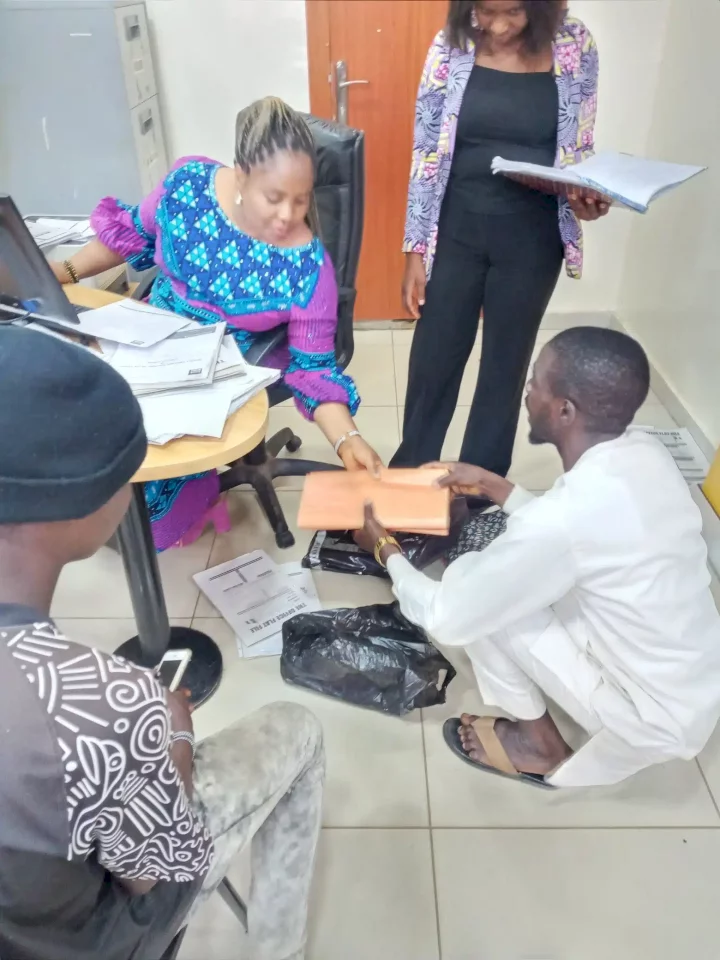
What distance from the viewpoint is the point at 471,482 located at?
141cm

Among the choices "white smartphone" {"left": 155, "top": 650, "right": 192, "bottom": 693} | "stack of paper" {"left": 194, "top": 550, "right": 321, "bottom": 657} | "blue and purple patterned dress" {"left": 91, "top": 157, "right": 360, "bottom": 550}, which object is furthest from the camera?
"stack of paper" {"left": 194, "top": 550, "right": 321, "bottom": 657}

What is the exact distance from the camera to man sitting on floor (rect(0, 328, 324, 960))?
0.50 metres

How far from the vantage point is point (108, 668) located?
531mm

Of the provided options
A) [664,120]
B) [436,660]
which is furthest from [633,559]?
[664,120]

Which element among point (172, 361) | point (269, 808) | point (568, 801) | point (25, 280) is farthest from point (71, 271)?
point (568, 801)

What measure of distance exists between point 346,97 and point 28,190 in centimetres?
129

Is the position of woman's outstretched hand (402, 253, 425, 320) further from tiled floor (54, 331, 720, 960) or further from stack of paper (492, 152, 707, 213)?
tiled floor (54, 331, 720, 960)

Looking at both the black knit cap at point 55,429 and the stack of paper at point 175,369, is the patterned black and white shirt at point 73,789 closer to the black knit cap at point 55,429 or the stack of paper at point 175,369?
the black knit cap at point 55,429

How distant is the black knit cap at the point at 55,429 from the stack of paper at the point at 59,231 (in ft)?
4.48

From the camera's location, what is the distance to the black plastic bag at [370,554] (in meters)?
1.75

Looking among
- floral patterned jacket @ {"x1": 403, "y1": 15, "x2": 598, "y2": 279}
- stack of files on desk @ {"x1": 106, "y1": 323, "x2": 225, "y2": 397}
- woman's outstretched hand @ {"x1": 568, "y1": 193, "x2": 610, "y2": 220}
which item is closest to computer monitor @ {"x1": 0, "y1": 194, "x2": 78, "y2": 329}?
stack of files on desk @ {"x1": 106, "y1": 323, "x2": 225, "y2": 397}

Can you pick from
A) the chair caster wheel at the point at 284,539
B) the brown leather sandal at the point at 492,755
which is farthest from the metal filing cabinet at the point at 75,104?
the brown leather sandal at the point at 492,755

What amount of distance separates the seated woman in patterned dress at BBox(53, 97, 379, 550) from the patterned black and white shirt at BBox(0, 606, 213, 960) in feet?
2.75

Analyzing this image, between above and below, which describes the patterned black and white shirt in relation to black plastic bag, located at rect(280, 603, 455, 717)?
above
